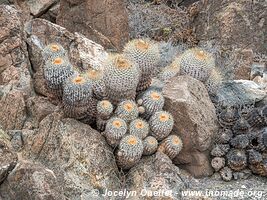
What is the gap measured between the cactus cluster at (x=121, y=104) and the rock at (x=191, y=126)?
0.15 m

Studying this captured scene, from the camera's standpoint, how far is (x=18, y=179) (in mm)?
4945

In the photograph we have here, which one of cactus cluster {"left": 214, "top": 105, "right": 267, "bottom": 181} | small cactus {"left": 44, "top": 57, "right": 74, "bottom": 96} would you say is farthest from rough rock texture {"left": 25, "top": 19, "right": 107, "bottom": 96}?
cactus cluster {"left": 214, "top": 105, "right": 267, "bottom": 181}

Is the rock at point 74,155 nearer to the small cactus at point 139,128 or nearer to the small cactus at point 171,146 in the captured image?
the small cactus at point 139,128

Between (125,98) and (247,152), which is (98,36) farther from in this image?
(247,152)

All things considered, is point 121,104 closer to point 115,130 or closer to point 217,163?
point 115,130

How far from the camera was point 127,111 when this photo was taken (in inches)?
233

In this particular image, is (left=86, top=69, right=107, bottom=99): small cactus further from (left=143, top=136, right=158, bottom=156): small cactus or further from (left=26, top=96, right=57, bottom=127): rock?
(left=143, top=136, right=158, bottom=156): small cactus

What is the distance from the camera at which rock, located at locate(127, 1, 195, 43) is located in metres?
10.5

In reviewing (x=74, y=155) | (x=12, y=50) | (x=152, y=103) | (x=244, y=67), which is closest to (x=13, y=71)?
(x=12, y=50)

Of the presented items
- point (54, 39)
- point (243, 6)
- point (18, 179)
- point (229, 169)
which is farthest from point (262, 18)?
point (18, 179)

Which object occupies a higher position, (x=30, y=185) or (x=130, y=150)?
(x=30, y=185)

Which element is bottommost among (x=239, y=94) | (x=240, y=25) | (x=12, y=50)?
(x=240, y=25)

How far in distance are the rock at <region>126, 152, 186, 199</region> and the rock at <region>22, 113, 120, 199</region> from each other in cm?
21

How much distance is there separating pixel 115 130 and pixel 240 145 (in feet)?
4.84
